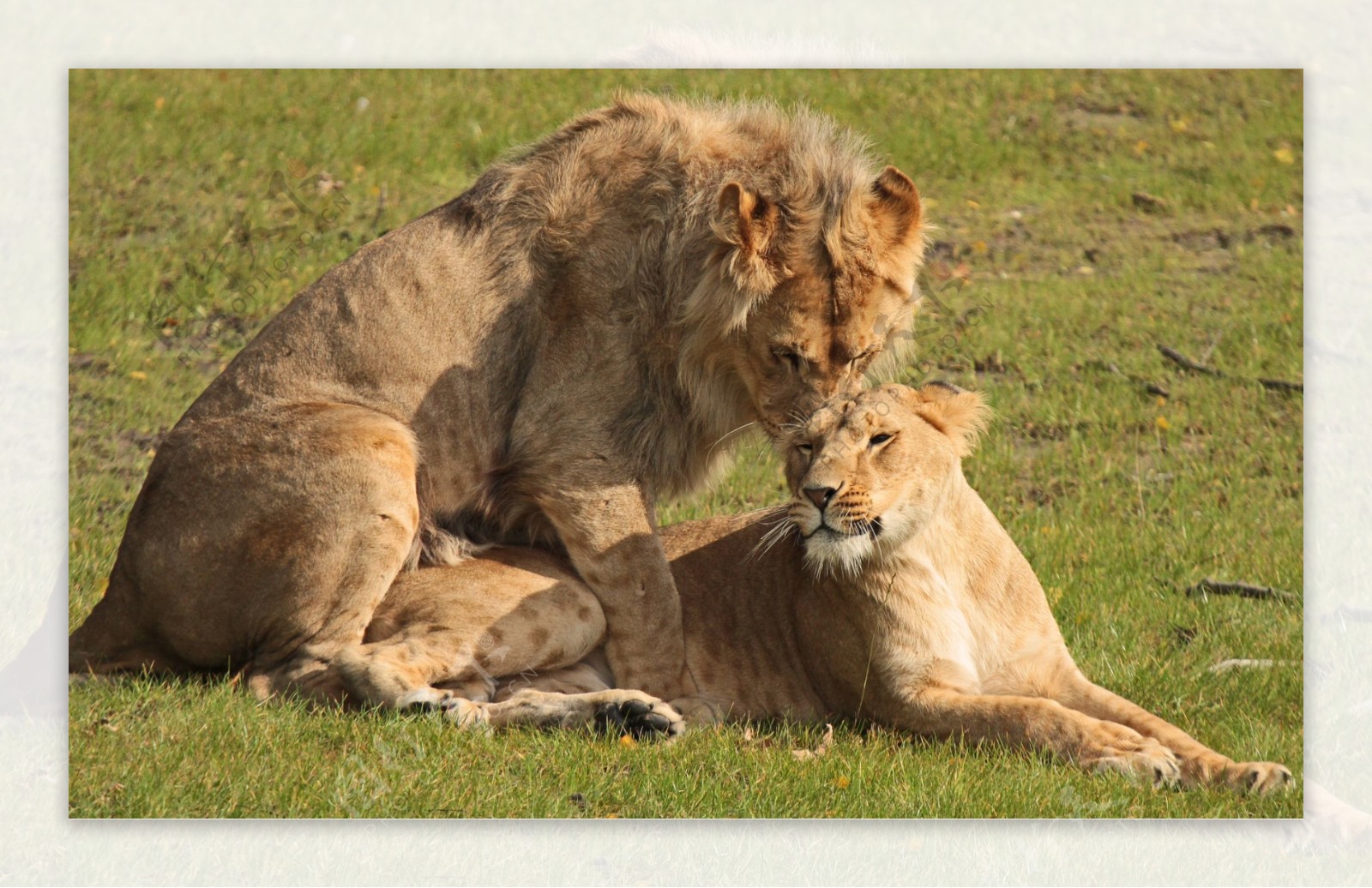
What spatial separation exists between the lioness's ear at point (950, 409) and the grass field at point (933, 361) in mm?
911

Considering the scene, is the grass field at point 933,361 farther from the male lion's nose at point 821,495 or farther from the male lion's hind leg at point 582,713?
the male lion's nose at point 821,495

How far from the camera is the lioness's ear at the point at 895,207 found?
5438mm

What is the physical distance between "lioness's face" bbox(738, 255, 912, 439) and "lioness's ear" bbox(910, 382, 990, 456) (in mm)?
199

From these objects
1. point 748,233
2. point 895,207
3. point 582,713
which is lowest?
point 582,713

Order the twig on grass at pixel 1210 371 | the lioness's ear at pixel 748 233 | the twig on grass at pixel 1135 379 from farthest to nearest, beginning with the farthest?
the twig on grass at pixel 1135 379 < the twig on grass at pixel 1210 371 < the lioness's ear at pixel 748 233

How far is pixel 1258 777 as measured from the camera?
4898mm

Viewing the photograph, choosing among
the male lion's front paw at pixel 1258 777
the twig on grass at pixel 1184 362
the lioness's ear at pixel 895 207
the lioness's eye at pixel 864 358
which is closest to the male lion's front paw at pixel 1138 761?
the male lion's front paw at pixel 1258 777

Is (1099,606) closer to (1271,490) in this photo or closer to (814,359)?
(1271,490)

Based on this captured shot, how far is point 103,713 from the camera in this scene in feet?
17.3

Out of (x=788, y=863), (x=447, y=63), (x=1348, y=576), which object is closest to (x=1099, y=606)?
(x=1348, y=576)

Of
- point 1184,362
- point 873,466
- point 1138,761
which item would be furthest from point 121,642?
point 1184,362

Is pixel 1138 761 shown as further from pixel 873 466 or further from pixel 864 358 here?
pixel 864 358

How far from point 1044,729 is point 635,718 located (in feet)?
3.81

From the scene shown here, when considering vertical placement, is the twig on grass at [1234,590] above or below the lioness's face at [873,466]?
below
